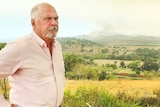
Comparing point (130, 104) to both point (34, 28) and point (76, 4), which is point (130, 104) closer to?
point (76, 4)

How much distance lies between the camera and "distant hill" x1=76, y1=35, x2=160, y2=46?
10.7ft

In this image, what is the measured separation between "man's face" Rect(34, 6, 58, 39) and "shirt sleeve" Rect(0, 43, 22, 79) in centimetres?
13

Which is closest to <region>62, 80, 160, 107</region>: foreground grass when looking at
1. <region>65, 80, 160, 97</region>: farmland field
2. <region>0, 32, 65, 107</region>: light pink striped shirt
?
<region>65, 80, 160, 97</region>: farmland field

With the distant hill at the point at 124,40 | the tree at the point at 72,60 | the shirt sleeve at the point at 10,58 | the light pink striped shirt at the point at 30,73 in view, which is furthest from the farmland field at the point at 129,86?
the shirt sleeve at the point at 10,58

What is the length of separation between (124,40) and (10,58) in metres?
1.98

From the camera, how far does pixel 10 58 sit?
147 centimetres

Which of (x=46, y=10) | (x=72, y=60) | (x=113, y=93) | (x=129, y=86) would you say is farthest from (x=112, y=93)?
(x=46, y=10)

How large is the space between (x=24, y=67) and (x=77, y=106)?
190cm

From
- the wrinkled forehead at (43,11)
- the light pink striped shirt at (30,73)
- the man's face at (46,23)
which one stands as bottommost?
the light pink striped shirt at (30,73)

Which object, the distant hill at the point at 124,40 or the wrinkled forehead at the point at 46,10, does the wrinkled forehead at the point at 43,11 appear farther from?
the distant hill at the point at 124,40

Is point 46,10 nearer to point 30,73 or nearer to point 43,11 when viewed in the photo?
point 43,11

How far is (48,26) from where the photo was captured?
1.53 m

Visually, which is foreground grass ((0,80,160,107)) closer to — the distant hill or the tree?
the tree

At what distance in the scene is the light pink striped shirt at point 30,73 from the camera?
148 centimetres
